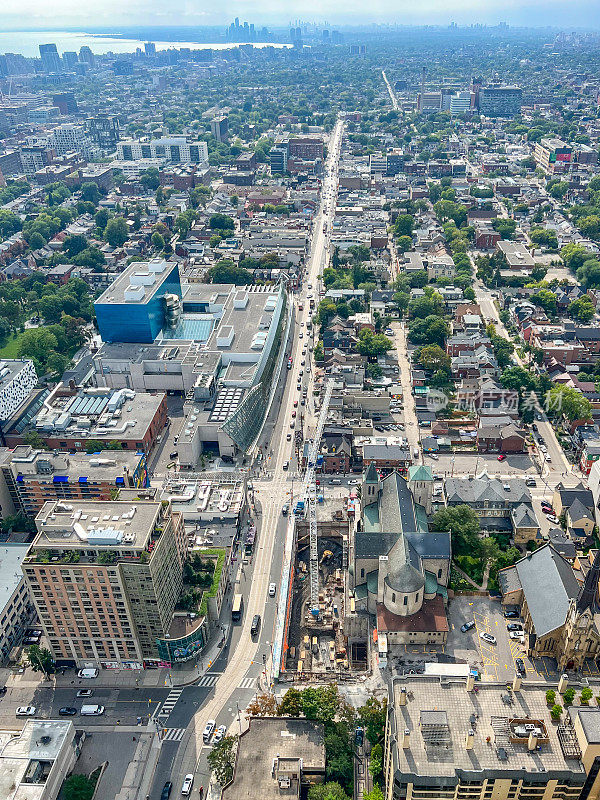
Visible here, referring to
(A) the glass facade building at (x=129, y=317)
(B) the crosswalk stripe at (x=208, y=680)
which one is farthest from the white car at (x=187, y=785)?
(A) the glass facade building at (x=129, y=317)

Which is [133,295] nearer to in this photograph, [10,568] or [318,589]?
[10,568]

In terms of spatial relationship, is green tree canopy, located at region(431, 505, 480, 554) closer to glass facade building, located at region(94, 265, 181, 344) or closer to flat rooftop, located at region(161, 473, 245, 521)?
flat rooftop, located at region(161, 473, 245, 521)

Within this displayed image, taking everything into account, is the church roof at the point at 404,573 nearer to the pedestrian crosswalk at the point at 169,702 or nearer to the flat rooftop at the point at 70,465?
the pedestrian crosswalk at the point at 169,702

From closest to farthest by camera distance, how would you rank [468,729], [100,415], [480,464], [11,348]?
[468,729], [480,464], [100,415], [11,348]

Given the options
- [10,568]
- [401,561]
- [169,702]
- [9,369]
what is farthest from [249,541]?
[9,369]

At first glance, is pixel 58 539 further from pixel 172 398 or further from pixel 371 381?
pixel 371 381

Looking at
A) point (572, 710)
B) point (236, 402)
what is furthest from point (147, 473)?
point (572, 710)
